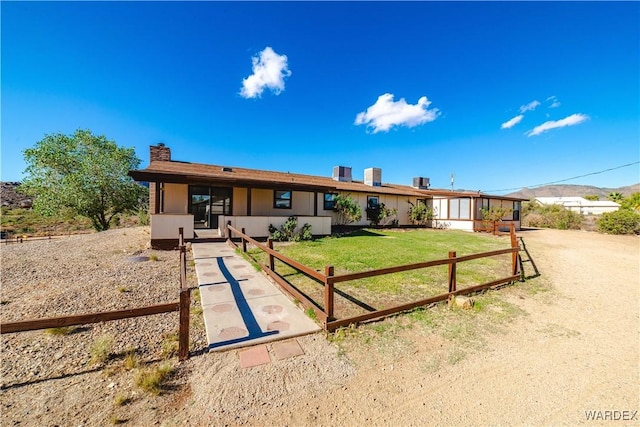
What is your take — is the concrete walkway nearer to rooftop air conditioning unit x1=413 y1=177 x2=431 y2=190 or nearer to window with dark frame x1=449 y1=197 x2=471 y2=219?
window with dark frame x1=449 y1=197 x2=471 y2=219

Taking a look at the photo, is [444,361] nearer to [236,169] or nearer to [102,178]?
[236,169]

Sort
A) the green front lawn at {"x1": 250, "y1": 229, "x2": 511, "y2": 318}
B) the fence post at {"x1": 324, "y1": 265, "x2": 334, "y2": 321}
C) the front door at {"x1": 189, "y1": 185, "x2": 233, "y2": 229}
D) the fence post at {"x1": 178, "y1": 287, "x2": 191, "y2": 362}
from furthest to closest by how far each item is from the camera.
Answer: the front door at {"x1": 189, "y1": 185, "x2": 233, "y2": 229}
the green front lawn at {"x1": 250, "y1": 229, "x2": 511, "y2": 318}
the fence post at {"x1": 324, "y1": 265, "x2": 334, "y2": 321}
the fence post at {"x1": 178, "y1": 287, "x2": 191, "y2": 362}

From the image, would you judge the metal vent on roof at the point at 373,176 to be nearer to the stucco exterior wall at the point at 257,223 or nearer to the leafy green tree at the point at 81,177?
the stucco exterior wall at the point at 257,223

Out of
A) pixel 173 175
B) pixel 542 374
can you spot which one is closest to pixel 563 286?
pixel 542 374

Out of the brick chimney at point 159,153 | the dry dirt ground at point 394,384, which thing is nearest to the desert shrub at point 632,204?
the dry dirt ground at point 394,384

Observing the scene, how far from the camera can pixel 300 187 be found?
12727mm

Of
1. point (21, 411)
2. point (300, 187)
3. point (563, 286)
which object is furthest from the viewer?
point (300, 187)

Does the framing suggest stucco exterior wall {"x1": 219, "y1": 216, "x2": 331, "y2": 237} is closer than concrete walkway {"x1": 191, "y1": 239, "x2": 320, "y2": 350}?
No

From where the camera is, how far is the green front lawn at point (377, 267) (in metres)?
5.26

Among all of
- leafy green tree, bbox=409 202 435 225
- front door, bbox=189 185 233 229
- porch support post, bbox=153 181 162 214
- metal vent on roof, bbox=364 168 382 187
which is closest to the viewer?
porch support post, bbox=153 181 162 214

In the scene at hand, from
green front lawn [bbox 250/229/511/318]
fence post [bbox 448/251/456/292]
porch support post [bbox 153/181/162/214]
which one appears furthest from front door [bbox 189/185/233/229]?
fence post [bbox 448/251/456/292]

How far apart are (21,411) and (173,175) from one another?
8722mm

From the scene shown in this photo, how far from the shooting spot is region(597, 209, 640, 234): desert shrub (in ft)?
54.5

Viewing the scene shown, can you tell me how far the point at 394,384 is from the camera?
2.74 m
